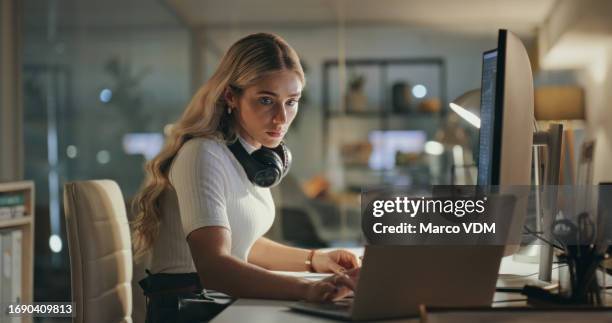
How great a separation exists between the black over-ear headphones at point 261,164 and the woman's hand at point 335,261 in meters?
0.25

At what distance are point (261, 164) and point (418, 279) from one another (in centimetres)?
75

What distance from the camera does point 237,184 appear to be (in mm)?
1857

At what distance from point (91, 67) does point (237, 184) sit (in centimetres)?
383

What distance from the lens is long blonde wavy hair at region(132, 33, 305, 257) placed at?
6.12 feet

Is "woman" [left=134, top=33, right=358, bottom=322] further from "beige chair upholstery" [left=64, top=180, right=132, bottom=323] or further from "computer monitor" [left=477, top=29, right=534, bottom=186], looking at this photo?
"computer monitor" [left=477, top=29, right=534, bottom=186]

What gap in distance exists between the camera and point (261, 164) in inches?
75.7

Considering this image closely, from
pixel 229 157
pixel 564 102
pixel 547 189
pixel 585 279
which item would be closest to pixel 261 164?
pixel 229 157

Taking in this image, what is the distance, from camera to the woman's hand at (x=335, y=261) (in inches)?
77.1

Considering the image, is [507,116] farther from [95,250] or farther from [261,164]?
[95,250]

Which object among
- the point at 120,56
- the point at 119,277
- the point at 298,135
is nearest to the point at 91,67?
the point at 120,56

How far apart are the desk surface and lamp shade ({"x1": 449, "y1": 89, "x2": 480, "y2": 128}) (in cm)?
51

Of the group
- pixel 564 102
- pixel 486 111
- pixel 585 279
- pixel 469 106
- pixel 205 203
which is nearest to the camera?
pixel 585 279

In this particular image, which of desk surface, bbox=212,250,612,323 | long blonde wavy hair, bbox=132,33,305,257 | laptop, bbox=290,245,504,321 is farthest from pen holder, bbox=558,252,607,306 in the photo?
long blonde wavy hair, bbox=132,33,305,257

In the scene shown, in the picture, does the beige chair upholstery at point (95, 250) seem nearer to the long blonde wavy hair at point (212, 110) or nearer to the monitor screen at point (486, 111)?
the long blonde wavy hair at point (212, 110)
